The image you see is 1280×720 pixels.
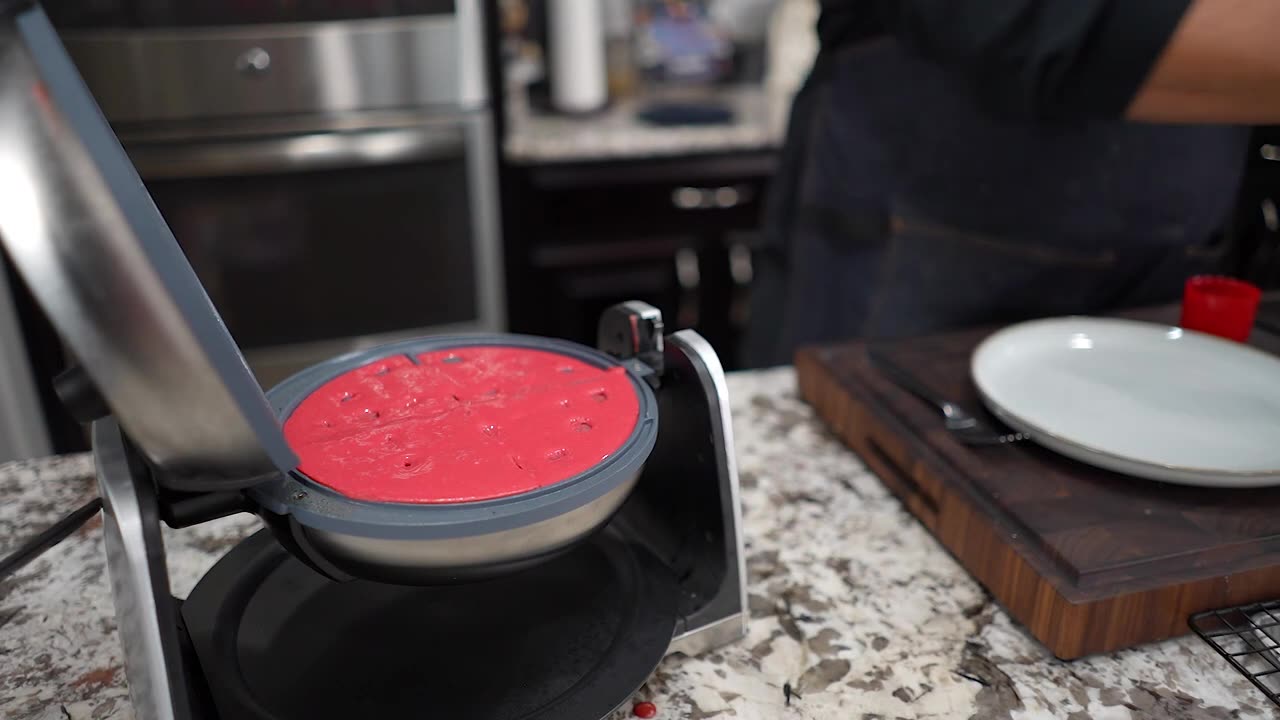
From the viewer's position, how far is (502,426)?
1.67 feet

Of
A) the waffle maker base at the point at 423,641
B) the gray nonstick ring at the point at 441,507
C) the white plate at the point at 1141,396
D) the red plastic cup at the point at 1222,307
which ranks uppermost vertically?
the gray nonstick ring at the point at 441,507

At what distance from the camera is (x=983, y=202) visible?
1.17 metres

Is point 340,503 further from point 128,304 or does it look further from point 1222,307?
point 1222,307

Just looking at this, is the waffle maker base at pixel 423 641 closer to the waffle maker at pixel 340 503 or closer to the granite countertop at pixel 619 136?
the waffle maker at pixel 340 503

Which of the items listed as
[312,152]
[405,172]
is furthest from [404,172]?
[312,152]

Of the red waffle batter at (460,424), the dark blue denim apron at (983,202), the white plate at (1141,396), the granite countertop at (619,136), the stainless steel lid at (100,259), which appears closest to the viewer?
the stainless steel lid at (100,259)

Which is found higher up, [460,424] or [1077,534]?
[460,424]

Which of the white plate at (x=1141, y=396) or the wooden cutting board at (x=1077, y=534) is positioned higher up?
the white plate at (x=1141, y=396)

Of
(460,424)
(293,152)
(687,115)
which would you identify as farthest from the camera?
(687,115)

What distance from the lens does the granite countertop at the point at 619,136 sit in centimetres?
200

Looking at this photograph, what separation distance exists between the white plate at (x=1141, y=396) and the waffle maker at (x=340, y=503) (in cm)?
29

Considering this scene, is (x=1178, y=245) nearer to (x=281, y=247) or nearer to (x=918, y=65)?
(x=918, y=65)

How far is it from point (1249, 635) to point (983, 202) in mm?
711

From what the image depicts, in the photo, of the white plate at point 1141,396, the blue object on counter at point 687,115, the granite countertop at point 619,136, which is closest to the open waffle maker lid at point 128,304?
the white plate at point 1141,396
